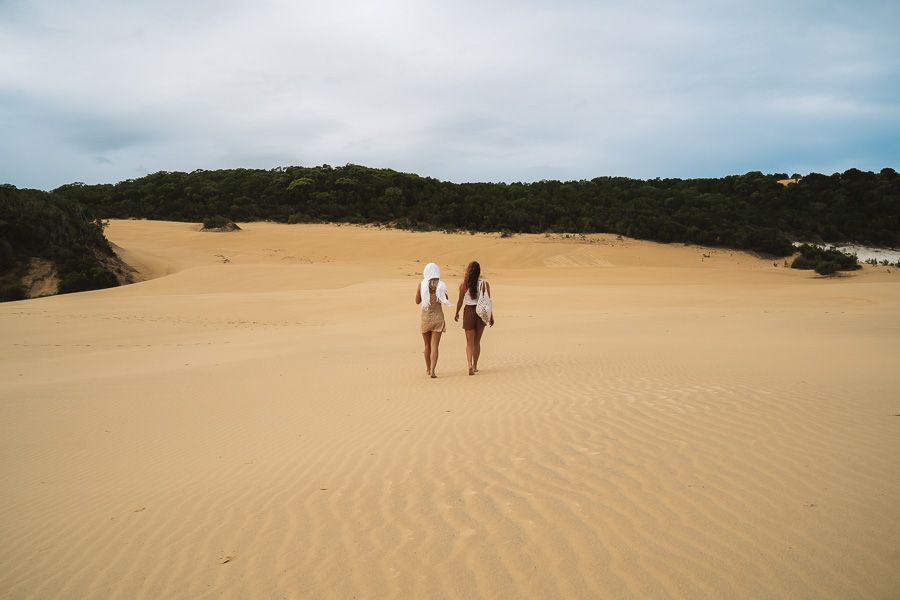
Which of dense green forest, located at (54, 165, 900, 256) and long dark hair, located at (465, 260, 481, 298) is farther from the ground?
dense green forest, located at (54, 165, 900, 256)

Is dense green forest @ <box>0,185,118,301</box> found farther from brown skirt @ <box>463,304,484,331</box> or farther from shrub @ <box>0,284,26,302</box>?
brown skirt @ <box>463,304,484,331</box>

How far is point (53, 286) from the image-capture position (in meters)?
20.8

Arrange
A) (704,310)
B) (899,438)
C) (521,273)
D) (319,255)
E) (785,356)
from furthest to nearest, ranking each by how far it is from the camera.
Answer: (319,255) < (521,273) < (704,310) < (785,356) < (899,438)

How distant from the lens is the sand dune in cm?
291

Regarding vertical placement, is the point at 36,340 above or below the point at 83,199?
below

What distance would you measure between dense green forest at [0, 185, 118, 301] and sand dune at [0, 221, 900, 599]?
9.29m

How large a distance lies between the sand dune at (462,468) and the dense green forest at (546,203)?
2448 centimetres

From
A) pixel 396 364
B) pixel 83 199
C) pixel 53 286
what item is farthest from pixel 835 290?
pixel 83 199

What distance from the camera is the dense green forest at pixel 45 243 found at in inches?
802

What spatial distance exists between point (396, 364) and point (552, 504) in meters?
6.91

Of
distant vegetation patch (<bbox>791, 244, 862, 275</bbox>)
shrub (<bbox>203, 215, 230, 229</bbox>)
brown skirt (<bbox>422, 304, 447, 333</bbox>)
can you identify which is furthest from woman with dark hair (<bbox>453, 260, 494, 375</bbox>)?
shrub (<bbox>203, 215, 230, 229</bbox>)

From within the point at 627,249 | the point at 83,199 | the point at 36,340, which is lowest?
the point at 36,340

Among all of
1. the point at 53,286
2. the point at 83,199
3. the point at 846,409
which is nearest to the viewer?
the point at 846,409

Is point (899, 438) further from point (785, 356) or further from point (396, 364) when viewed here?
point (396, 364)
